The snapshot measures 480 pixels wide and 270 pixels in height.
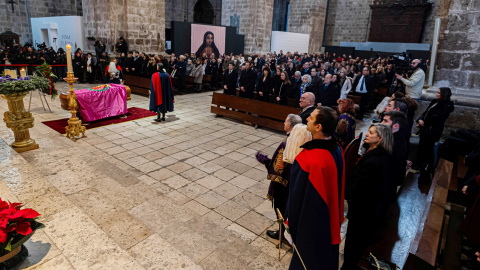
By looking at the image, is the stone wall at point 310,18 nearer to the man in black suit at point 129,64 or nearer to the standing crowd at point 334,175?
the man in black suit at point 129,64

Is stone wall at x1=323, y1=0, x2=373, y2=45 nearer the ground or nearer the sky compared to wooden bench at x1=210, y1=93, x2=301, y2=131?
nearer the sky

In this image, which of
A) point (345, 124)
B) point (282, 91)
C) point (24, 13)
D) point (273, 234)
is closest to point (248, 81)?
point (282, 91)

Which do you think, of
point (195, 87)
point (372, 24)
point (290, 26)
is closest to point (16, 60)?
point (195, 87)

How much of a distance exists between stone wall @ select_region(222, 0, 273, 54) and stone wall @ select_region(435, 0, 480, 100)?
45.2 ft

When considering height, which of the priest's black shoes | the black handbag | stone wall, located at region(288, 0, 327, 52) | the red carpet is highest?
stone wall, located at region(288, 0, 327, 52)

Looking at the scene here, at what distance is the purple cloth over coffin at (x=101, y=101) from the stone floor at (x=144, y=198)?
645 mm

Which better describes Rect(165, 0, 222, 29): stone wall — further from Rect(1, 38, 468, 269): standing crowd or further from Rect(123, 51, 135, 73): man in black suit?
Rect(1, 38, 468, 269): standing crowd

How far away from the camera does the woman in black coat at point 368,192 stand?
2727 mm

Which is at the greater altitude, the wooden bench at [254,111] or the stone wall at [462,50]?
the stone wall at [462,50]

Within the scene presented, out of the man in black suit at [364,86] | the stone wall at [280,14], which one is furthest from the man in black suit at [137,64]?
the stone wall at [280,14]

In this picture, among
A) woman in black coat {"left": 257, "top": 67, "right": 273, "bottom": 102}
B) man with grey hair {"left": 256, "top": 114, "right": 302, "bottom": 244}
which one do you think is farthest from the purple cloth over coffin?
man with grey hair {"left": 256, "top": 114, "right": 302, "bottom": 244}

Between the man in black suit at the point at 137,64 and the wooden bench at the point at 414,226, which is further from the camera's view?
the man in black suit at the point at 137,64

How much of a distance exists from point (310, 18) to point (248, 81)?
14767 millimetres

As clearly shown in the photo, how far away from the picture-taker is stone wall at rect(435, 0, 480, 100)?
4941mm
